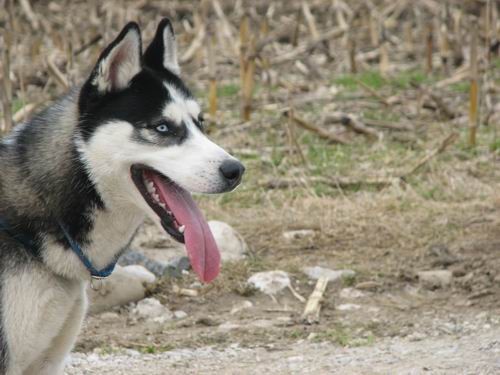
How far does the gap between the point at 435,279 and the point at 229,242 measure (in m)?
1.34

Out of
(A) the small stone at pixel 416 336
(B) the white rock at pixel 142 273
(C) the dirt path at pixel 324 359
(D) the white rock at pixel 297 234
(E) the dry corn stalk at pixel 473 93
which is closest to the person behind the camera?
(C) the dirt path at pixel 324 359

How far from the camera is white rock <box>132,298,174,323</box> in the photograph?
228 inches

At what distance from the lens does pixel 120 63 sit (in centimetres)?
392

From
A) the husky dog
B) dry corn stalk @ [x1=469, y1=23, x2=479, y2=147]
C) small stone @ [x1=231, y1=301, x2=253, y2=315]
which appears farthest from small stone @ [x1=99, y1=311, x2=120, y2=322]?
dry corn stalk @ [x1=469, y1=23, x2=479, y2=147]

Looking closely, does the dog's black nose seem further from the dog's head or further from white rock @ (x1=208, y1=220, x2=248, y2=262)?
white rock @ (x1=208, y1=220, x2=248, y2=262)

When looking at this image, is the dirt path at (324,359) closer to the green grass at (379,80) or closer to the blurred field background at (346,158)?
the blurred field background at (346,158)

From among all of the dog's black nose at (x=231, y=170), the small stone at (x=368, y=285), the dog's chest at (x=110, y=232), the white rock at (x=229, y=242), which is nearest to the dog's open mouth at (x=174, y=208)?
the dog's chest at (x=110, y=232)

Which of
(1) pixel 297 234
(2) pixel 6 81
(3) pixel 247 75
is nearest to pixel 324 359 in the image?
(1) pixel 297 234

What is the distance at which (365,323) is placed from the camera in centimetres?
562

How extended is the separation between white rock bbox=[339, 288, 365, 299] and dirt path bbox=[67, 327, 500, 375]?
2.21 ft

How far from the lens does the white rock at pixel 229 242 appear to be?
21.4ft

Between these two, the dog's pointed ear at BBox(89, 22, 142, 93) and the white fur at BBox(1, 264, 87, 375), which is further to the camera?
the dog's pointed ear at BBox(89, 22, 142, 93)

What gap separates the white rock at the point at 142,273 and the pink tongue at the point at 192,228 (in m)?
1.90

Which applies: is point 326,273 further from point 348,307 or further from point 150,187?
point 150,187
